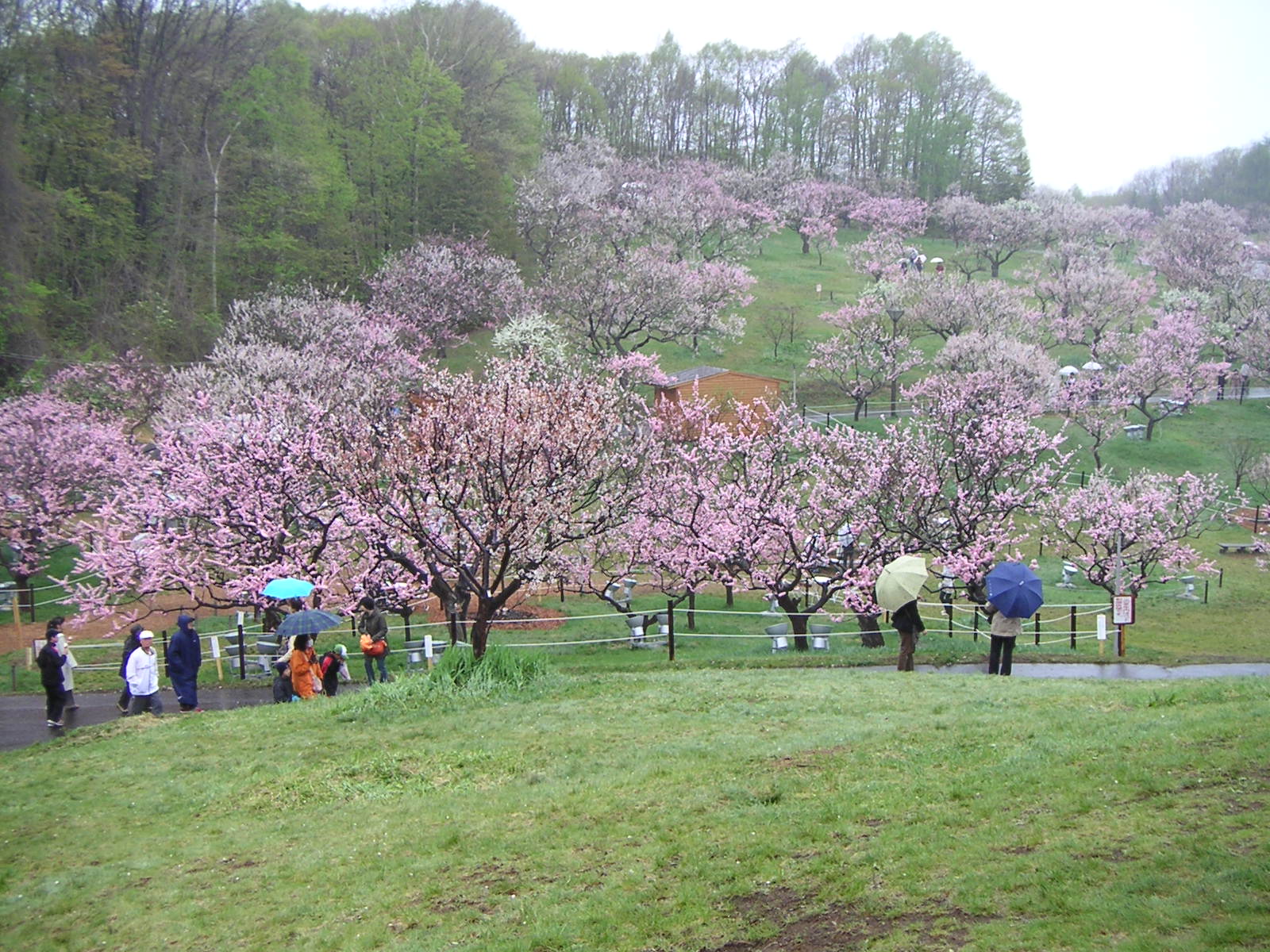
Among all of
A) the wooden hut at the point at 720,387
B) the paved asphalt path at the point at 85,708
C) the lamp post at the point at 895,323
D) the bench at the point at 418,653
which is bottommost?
the paved asphalt path at the point at 85,708

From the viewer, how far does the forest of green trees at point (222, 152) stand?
44.5 meters

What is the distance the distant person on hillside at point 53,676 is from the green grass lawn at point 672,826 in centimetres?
188

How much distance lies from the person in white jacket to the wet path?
55 cm

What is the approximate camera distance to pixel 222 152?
52219 mm

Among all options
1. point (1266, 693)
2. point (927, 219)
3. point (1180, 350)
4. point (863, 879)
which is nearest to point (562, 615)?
point (1266, 693)

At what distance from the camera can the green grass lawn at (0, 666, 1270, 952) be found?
6457 mm

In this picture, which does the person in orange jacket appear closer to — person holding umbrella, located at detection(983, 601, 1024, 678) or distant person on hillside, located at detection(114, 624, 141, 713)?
distant person on hillside, located at detection(114, 624, 141, 713)

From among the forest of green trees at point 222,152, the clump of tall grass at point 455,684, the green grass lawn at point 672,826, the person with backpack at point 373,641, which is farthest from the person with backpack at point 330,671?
the forest of green trees at point 222,152

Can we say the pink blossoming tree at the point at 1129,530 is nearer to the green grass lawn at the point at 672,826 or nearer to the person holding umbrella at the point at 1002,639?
the person holding umbrella at the point at 1002,639

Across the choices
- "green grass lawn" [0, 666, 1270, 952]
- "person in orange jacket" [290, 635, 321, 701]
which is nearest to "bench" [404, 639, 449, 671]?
"person in orange jacket" [290, 635, 321, 701]

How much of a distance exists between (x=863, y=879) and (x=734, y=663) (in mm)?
11027

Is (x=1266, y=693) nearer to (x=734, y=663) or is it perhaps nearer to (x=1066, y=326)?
(x=734, y=663)

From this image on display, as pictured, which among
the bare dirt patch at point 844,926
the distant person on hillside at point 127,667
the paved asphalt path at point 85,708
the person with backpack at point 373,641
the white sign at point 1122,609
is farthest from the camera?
the white sign at point 1122,609

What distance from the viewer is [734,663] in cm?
1794
